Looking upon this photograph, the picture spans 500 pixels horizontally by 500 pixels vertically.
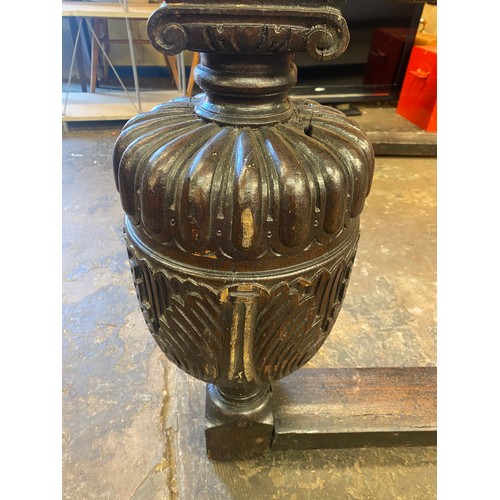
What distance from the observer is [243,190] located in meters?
0.67

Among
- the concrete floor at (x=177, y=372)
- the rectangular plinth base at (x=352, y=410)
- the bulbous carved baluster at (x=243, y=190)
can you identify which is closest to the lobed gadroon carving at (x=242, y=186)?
the bulbous carved baluster at (x=243, y=190)

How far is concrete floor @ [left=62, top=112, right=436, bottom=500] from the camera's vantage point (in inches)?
47.2

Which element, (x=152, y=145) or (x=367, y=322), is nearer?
(x=152, y=145)

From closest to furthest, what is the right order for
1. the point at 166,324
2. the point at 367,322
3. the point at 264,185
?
1. the point at 264,185
2. the point at 166,324
3. the point at 367,322

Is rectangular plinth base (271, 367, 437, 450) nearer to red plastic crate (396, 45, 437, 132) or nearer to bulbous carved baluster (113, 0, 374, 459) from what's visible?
bulbous carved baluster (113, 0, 374, 459)

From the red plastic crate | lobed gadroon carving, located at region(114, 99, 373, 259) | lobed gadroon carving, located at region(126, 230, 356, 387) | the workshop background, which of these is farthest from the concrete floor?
the red plastic crate

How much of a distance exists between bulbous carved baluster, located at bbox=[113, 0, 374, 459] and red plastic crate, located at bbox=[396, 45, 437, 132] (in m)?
2.53

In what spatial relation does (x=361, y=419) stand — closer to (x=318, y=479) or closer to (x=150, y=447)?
(x=318, y=479)

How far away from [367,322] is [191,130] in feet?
4.06

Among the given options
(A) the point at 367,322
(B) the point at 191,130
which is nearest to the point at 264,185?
(B) the point at 191,130

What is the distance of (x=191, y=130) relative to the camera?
0.77 m

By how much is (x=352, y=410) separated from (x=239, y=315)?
0.64 meters

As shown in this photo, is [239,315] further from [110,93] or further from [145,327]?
[110,93]

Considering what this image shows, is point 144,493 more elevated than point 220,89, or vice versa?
point 220,89
